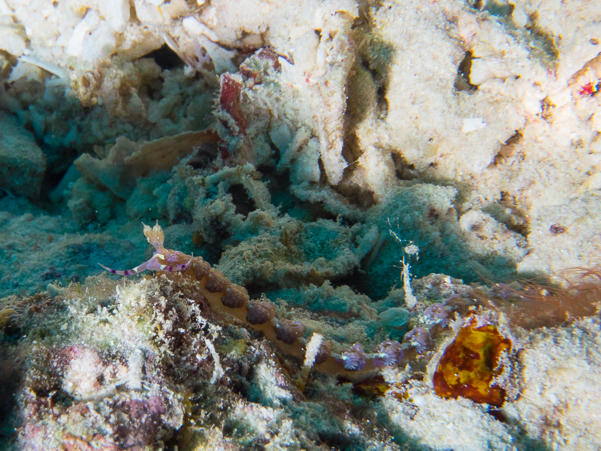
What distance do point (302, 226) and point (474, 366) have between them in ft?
4.43

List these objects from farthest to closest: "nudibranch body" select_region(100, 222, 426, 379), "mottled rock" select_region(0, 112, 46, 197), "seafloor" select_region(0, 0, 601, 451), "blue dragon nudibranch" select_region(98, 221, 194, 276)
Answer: "mottled rock" select_region(0, 112, 46, 197), "nudibranch body" select_region(100, 222, 426, 379), "blue dragon nudibranch" select_region(98, 221, 194, 276), "seafloor" select_region(0, 0, 601, 451)

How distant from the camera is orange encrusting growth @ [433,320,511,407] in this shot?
1.21 meters

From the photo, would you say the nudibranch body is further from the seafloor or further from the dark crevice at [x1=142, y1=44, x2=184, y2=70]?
the dark crevice at [x1=142, y1=44, x2=184, y2=70]

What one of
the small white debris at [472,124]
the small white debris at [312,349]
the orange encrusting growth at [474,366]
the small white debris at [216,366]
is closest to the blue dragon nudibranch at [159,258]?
the small white debris at [216,366]

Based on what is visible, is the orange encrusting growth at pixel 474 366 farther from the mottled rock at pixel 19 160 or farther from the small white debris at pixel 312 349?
the mottled rock at pixel 19 160

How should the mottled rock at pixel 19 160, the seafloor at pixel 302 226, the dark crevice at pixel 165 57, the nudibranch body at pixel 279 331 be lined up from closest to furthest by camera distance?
1. the seafloor at pixel 302 226
2. the nudibranch body at pixel 279 331
3. the mottled rock at pixel 19 160
4. the dark crevice at pixel 165 57

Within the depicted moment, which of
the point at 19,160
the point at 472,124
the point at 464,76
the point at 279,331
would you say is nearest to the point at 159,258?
the point at 279,331

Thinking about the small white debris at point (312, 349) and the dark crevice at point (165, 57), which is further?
the dark crevice at point (165, 57)

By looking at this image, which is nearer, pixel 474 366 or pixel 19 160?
pixel 474 366

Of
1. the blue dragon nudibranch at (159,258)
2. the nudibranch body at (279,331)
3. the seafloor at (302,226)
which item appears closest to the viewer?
the seafloor at (302,226)

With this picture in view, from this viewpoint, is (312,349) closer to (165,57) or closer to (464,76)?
(464,76)

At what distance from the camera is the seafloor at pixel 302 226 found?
1.04 m

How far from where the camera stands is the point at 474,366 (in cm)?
125

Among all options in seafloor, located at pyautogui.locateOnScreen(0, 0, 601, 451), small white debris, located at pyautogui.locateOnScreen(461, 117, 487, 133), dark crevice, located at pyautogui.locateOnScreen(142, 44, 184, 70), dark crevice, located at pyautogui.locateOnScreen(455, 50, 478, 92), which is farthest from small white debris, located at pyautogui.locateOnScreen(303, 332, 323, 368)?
dark crevice, located at pyautogui.locateOnScreen(142, 44, 184, 70)
